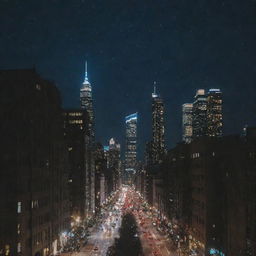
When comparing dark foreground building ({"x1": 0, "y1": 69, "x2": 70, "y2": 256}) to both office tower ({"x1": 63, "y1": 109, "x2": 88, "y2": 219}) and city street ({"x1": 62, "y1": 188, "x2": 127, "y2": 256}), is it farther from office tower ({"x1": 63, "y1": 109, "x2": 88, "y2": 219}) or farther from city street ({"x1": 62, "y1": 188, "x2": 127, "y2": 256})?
office tower ({"x1": 63, "y1": 109, "x2": 88, "y2": 219})

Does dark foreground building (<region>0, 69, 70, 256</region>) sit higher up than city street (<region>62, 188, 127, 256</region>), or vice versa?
dark foreground building (<region>0, 69, 70, 256</region>)

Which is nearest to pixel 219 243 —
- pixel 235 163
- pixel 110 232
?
pixel 235 163

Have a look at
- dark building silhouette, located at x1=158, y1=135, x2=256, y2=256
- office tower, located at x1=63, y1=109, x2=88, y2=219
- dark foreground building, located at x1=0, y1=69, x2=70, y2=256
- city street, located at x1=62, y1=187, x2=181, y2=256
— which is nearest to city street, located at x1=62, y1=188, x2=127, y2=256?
city street, located at x1=62, y1=187, x2=181, y2=256

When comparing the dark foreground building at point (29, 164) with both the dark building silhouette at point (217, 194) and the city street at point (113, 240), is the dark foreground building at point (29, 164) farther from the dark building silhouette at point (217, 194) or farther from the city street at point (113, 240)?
the dark building silhouette at point (217, 194)

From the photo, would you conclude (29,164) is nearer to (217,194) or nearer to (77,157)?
(217,194)

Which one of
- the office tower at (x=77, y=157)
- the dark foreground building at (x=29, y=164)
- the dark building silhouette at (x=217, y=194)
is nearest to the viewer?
the dark building silhouette at (x=217, y=194)

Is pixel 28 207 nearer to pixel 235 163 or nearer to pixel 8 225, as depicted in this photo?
pixel 8 225

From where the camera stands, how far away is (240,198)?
75312mm

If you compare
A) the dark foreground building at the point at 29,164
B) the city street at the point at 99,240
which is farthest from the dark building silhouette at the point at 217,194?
the dark foreground building at the point at 29,164

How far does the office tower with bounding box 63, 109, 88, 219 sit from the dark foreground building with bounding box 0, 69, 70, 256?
51777 mm

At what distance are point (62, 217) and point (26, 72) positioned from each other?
131 feet

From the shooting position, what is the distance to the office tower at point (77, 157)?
160 m

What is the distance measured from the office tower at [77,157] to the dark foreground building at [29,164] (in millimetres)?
51777

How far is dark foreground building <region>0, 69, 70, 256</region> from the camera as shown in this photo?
251ft
